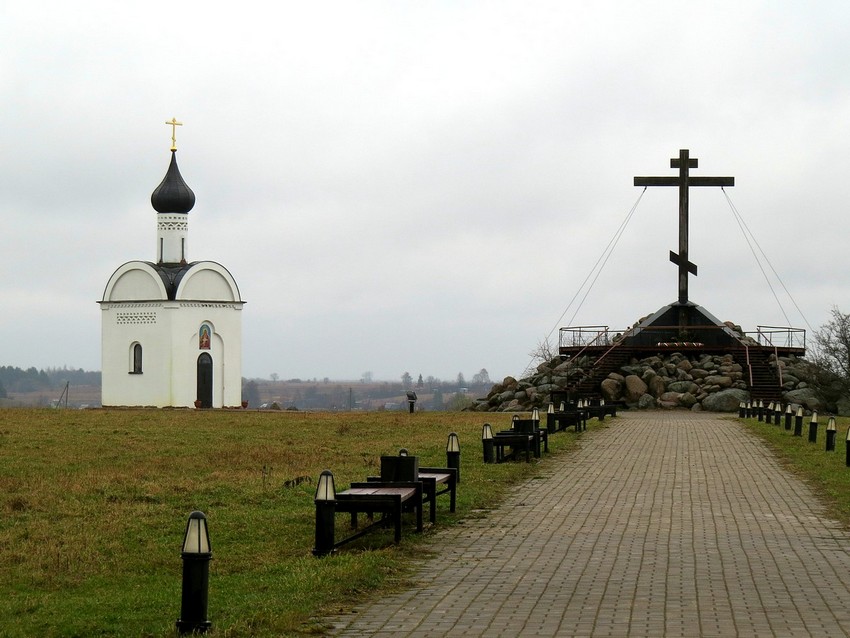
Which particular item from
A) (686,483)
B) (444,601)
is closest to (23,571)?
(444,601)

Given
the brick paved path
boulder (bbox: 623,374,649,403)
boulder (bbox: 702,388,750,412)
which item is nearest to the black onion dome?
boulder (bbox: 623,374,649,403)

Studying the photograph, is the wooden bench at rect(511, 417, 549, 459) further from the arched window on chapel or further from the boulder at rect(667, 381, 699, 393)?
the arched window on chapel

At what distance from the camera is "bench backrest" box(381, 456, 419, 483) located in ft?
42.3

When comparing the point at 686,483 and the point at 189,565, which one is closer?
the point at 189,565

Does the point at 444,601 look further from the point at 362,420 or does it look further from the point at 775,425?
the point at 362,420

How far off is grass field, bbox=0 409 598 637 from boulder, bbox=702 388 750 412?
16446mm

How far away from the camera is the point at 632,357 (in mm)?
45750

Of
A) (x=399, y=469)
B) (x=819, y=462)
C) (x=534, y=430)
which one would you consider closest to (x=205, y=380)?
(x=534, y=430)

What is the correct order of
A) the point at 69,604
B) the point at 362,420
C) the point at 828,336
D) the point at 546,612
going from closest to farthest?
1. the point at 546,612
2. the point at 69,604
3. the point at 362,420
4. the point at 828,336

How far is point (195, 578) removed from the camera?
784cm

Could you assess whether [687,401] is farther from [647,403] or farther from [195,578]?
[195,578]

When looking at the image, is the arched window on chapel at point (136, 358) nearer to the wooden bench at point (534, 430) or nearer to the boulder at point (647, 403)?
the boulder at point (647, 403)

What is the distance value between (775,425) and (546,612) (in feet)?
78.5

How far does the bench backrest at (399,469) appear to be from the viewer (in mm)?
12891
